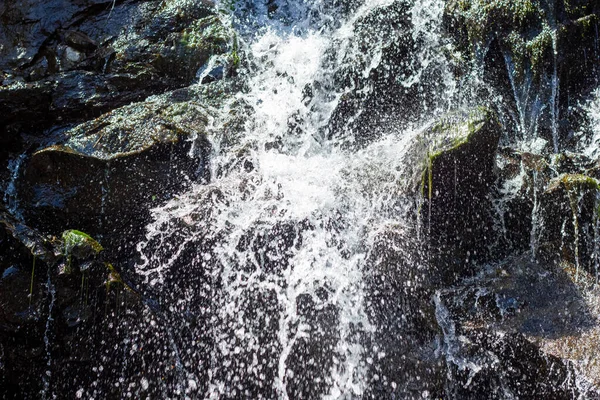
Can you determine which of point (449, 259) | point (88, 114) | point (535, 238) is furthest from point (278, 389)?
point (88, 114)

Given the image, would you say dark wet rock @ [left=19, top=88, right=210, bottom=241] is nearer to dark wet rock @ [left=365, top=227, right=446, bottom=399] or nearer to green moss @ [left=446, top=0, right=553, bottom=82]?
dark wet rock @ [left=365, top=227, right=446, bottom=399]

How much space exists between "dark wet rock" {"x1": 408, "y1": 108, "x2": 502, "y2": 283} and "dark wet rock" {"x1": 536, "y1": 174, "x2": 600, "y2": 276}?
26.6 inches

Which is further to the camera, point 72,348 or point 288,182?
point 288,182

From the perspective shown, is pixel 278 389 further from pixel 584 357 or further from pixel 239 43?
pixel 239 43

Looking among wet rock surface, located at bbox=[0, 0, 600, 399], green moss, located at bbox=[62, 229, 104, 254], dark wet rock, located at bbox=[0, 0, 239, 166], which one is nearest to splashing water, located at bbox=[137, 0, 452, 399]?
wet rock surface, located at bbox=[0, 0, 600, 399]

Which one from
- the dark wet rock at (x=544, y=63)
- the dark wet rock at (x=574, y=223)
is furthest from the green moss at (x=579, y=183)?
the dark wet rock at (x=544, y=63)

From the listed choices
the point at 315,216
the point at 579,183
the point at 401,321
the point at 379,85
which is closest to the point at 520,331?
the point at 401,321

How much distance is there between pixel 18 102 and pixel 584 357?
750cm

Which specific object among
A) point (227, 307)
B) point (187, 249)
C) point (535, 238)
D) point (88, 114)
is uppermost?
point (88, 114)

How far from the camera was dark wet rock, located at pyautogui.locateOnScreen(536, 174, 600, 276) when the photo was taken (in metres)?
5.20

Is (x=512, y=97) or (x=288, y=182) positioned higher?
(x=512, y=97)

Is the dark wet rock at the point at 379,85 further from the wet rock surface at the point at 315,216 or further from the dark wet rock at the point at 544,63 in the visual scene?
the dark wet rock at the point at 544,63

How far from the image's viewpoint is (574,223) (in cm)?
527

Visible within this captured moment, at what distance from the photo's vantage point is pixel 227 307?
16.5 ft
